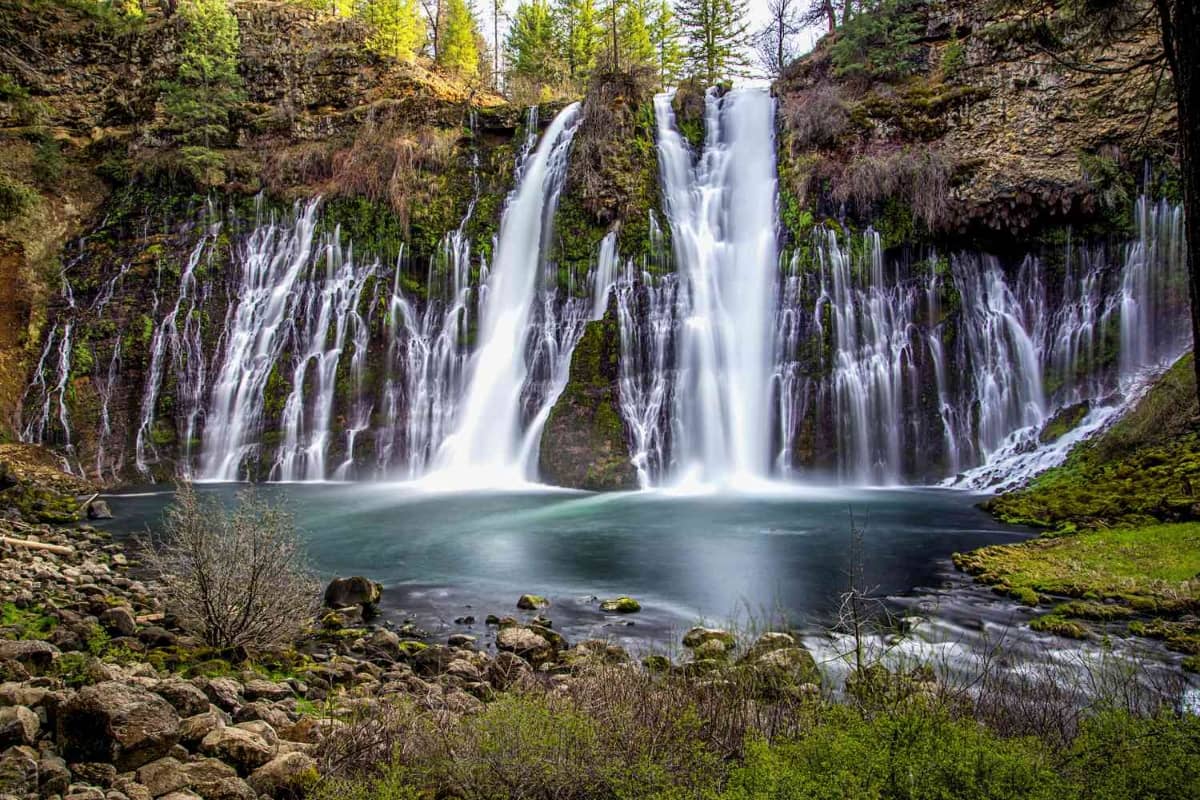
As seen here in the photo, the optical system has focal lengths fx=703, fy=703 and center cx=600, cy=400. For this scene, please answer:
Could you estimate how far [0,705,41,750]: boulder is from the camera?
124 inches

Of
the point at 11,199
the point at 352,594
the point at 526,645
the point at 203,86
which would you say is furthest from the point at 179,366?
the point at 526,645

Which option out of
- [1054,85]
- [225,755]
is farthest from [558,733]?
[1054,85]

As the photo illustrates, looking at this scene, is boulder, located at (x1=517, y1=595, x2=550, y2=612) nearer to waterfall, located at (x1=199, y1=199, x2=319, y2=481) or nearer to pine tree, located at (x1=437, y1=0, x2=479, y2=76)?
waterfall, located at (x1=199, y1=199, x2=319, y2=481)

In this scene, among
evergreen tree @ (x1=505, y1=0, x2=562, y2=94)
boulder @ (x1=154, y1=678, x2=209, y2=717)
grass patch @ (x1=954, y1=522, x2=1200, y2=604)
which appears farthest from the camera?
evergreen tree @ (x1=505, y1=0, x2=562, y2=94)

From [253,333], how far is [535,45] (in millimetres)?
26709

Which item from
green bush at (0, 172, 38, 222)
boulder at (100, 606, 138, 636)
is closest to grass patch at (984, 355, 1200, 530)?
boulder at (100, 606, 138, 636)

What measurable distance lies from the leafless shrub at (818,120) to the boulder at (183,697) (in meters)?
21.8

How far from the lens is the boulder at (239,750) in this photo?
335 cm

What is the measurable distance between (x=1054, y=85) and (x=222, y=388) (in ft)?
83.3

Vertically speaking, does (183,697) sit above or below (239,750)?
above

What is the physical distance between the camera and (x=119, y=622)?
5.75 m

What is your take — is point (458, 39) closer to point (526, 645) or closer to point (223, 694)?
point (526, 645)

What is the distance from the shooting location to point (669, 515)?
14.2 meters

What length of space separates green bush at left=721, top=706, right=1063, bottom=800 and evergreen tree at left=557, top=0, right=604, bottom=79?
41.5 meters
